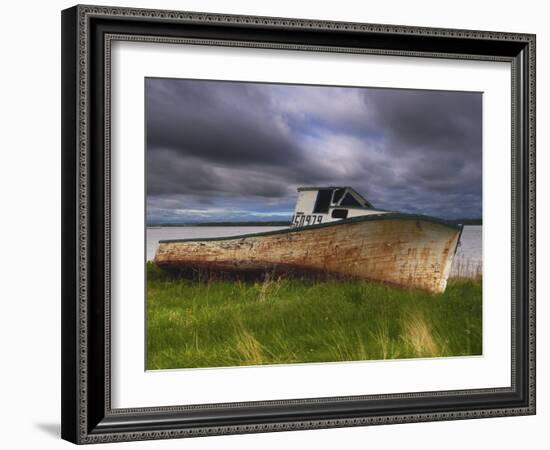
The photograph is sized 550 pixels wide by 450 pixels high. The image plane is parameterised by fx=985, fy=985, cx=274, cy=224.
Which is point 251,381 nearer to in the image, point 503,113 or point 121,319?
point 121,319

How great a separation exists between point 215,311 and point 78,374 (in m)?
0.86

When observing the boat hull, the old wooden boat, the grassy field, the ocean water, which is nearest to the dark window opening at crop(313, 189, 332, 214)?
the old wooden boat

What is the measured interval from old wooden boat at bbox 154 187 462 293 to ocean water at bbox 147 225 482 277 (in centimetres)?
3

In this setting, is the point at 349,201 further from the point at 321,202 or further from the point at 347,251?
the point at 347,251

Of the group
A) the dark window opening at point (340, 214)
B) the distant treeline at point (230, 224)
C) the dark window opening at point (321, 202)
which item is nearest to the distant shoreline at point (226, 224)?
the distant treeline at point (230, 224)

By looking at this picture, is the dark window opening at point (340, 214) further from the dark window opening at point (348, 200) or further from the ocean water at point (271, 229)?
the ocean water at point (271, 229)

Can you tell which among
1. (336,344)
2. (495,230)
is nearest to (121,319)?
(336,344)

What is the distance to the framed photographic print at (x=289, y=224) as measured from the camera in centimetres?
540

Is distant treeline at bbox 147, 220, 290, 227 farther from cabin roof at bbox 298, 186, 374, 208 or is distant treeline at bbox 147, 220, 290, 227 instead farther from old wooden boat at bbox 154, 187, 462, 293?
→ cabin roof at bbox 298, 186, 374, 208

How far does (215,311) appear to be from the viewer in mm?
5695

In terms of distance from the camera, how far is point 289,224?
228 inches

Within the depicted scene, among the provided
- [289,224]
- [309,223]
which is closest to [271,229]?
[289,224]

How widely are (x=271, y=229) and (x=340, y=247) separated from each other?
0.44 meters

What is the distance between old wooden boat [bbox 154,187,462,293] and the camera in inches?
225
